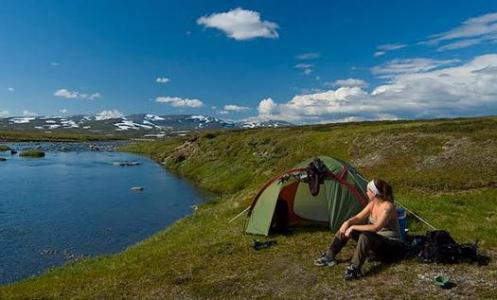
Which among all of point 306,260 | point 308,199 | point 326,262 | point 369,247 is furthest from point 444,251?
point 308,199

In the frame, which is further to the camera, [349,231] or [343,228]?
[343,228]

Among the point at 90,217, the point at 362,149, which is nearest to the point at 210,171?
the point at 362,149

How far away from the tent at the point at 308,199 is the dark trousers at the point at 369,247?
5.46 m

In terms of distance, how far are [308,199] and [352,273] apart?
9.51 m

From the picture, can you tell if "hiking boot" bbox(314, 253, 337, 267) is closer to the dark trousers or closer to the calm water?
the dark trousers

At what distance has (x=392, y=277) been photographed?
15992 millimetres

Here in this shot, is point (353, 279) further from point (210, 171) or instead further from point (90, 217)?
point (210, 171)

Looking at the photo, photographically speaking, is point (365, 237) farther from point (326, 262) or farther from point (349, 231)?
point (326, 262)

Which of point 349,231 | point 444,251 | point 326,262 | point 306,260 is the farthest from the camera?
point 306,260

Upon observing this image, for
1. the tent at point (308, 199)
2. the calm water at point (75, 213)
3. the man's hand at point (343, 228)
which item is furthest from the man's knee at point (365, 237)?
the calm water at point (75, 213)

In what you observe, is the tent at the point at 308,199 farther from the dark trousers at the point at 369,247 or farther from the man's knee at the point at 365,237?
the man's knee at the point at 365,237

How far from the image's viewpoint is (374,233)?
16656 mm

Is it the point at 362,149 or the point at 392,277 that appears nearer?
the point at 392,277

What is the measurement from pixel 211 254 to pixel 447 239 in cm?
944
